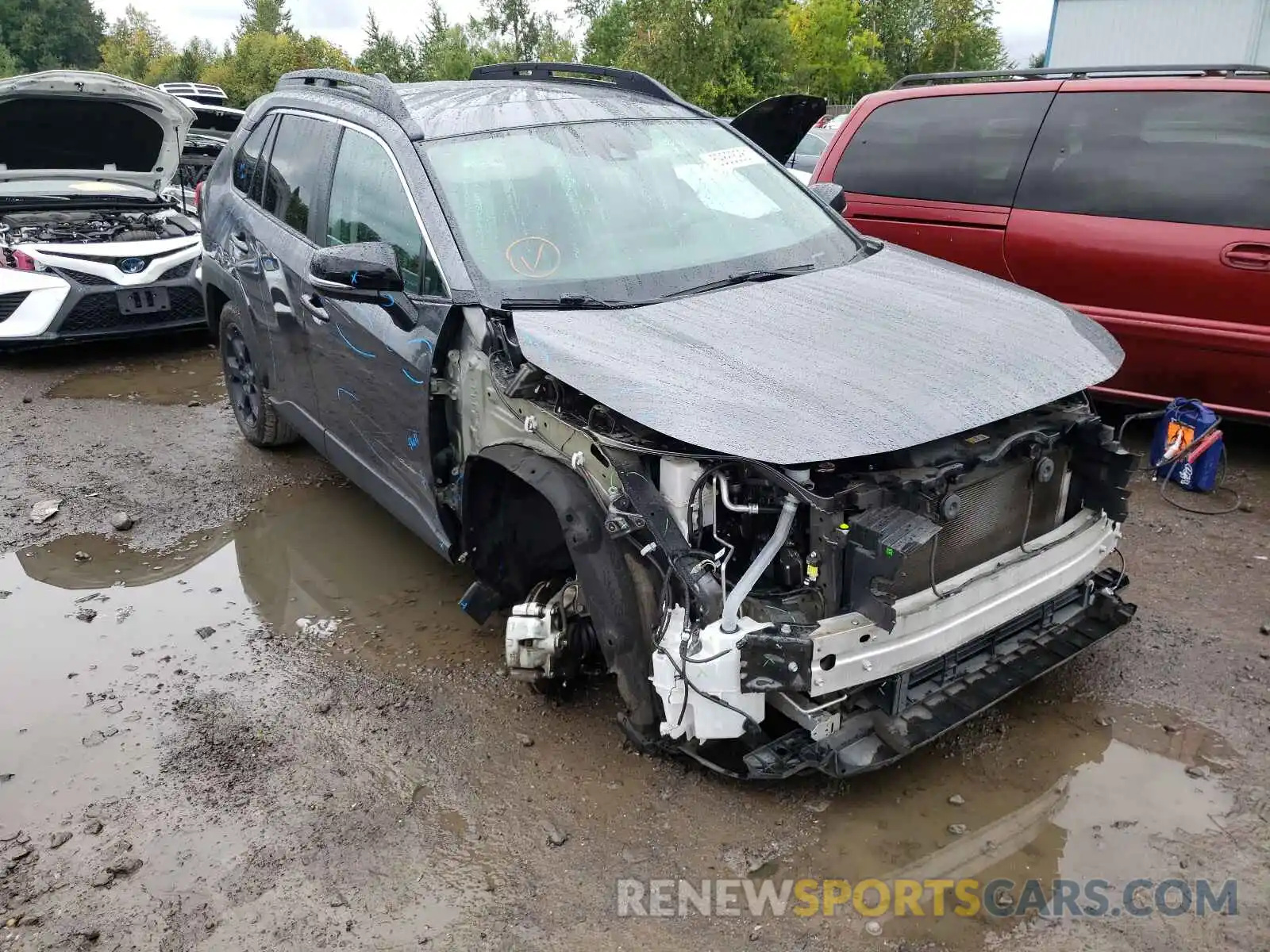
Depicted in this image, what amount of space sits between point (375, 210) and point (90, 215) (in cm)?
583

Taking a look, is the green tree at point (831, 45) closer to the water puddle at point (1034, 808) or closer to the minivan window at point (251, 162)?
the minivan window at point (251, 162)

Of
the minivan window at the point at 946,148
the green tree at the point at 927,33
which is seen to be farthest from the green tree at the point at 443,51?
the minivan window at the point at 946,148

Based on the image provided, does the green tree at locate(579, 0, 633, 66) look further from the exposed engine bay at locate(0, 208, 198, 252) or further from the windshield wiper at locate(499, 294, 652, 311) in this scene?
the windshield wiper at locate(499, 294, 652, 311)

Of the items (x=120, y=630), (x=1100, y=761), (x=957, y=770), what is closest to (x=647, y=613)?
(x=957, y=770)

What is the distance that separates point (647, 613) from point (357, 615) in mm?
1848

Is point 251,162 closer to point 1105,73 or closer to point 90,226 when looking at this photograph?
point 90,226

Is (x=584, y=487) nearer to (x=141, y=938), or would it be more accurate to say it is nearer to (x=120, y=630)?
(x=141, y=938)

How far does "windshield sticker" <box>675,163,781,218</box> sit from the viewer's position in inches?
152

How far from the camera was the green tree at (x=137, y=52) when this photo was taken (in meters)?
50.7

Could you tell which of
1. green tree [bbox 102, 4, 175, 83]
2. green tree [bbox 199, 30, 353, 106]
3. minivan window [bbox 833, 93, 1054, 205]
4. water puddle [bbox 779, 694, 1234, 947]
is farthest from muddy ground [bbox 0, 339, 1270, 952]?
green tree [bbox 102, 4, 175, 83]

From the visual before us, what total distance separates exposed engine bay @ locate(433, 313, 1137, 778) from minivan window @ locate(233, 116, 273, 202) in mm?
2450

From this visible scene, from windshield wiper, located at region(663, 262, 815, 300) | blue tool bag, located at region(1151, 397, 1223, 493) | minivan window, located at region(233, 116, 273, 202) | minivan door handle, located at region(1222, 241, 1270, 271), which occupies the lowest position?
blue tool bag, located at region(1151, 397, 1223, 493)

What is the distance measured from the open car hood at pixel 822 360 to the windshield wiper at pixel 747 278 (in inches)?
1.9

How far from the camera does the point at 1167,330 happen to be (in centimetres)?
495
